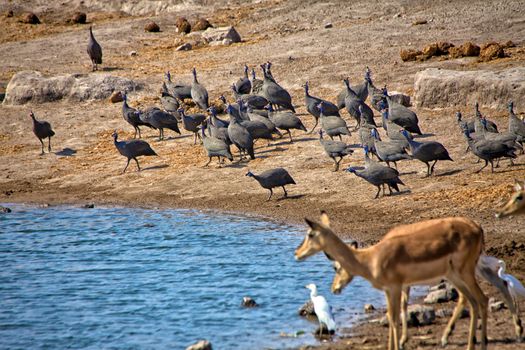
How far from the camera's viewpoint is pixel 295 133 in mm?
20266

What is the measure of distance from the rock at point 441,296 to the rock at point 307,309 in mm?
1270

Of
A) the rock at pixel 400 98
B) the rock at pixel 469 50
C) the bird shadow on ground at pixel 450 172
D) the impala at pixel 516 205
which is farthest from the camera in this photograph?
the rock at pixel 469 50

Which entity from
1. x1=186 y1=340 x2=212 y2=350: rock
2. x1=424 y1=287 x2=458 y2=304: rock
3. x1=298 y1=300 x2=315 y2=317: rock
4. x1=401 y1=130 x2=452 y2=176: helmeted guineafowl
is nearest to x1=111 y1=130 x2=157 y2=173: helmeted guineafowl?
x1=401 y1=130 x2=452 y2=176: helmeted guineafowl

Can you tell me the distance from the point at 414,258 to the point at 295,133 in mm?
11899

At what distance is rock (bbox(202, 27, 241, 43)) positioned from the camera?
28531mm

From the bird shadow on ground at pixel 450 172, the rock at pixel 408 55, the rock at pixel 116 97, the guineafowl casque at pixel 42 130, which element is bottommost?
the bird shadow on ground at pixel 450 172

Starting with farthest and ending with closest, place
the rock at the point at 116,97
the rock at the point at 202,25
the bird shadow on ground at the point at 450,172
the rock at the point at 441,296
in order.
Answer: the rock at the point at 202,25 < the rock at the point at 116,97 < the bird shadow on ground at the point at 450,172 < the rock at the point at 441,296

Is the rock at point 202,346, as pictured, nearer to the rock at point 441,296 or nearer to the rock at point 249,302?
the rock at point 249,302

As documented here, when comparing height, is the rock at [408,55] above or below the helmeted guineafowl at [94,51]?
below

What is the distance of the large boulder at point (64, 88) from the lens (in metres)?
24.2

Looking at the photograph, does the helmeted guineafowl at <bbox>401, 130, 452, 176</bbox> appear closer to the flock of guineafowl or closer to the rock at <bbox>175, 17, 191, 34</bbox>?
the flock of guineafowl

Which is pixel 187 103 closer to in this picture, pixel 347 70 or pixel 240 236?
pixel 347 70

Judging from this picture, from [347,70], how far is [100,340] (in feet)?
46.5

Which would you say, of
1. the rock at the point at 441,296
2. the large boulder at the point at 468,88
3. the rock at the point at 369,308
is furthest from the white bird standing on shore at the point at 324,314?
the large boulder at the point at 468,88
